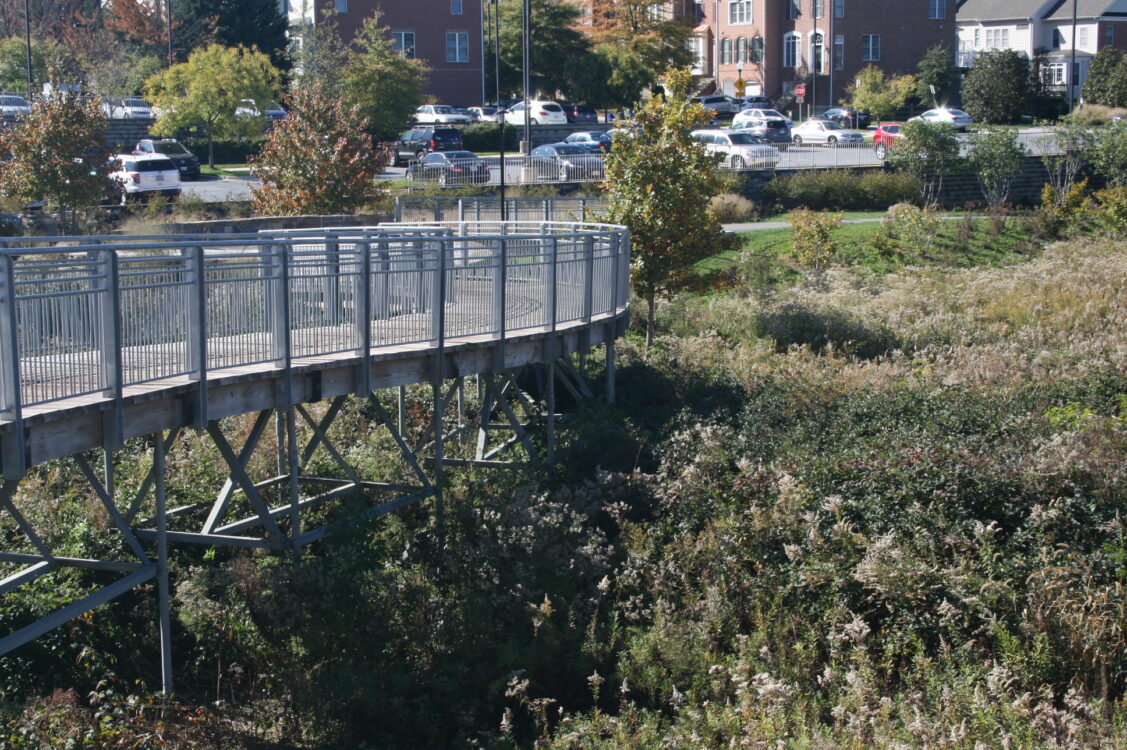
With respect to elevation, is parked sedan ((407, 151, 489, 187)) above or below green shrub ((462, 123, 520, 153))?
below

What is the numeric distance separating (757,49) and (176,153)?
42.3 meters

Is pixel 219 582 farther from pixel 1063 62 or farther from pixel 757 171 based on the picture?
pixel 1063 62

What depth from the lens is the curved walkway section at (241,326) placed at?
30.2 ft

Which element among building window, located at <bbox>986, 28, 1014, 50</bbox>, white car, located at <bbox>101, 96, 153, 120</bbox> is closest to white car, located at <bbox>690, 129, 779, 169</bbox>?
white car, located at <bbox>101, 96, 153, 120</bbox>

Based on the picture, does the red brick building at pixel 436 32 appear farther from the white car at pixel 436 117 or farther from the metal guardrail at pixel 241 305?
the metal guardrail at pixel 241 305

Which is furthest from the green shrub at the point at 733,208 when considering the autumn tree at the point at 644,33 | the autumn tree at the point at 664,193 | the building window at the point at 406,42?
the building window at the point at 406,42

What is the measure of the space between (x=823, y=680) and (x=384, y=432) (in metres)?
8.22

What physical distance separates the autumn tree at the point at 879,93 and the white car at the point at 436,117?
21469 millimetres

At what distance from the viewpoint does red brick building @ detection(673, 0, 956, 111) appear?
7331cm

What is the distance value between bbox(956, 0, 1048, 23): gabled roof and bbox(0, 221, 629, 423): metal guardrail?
70.0 m

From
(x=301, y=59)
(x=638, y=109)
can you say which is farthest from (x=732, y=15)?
(x=638, y=109)

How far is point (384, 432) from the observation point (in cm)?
1680

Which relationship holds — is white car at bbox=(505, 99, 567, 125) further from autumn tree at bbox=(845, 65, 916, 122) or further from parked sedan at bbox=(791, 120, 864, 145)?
autumn tree at bbox=(845, 65, 916, 122)

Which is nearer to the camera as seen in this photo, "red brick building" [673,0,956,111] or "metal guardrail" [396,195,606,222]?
"metal guardrail" [396,195,606,222]
